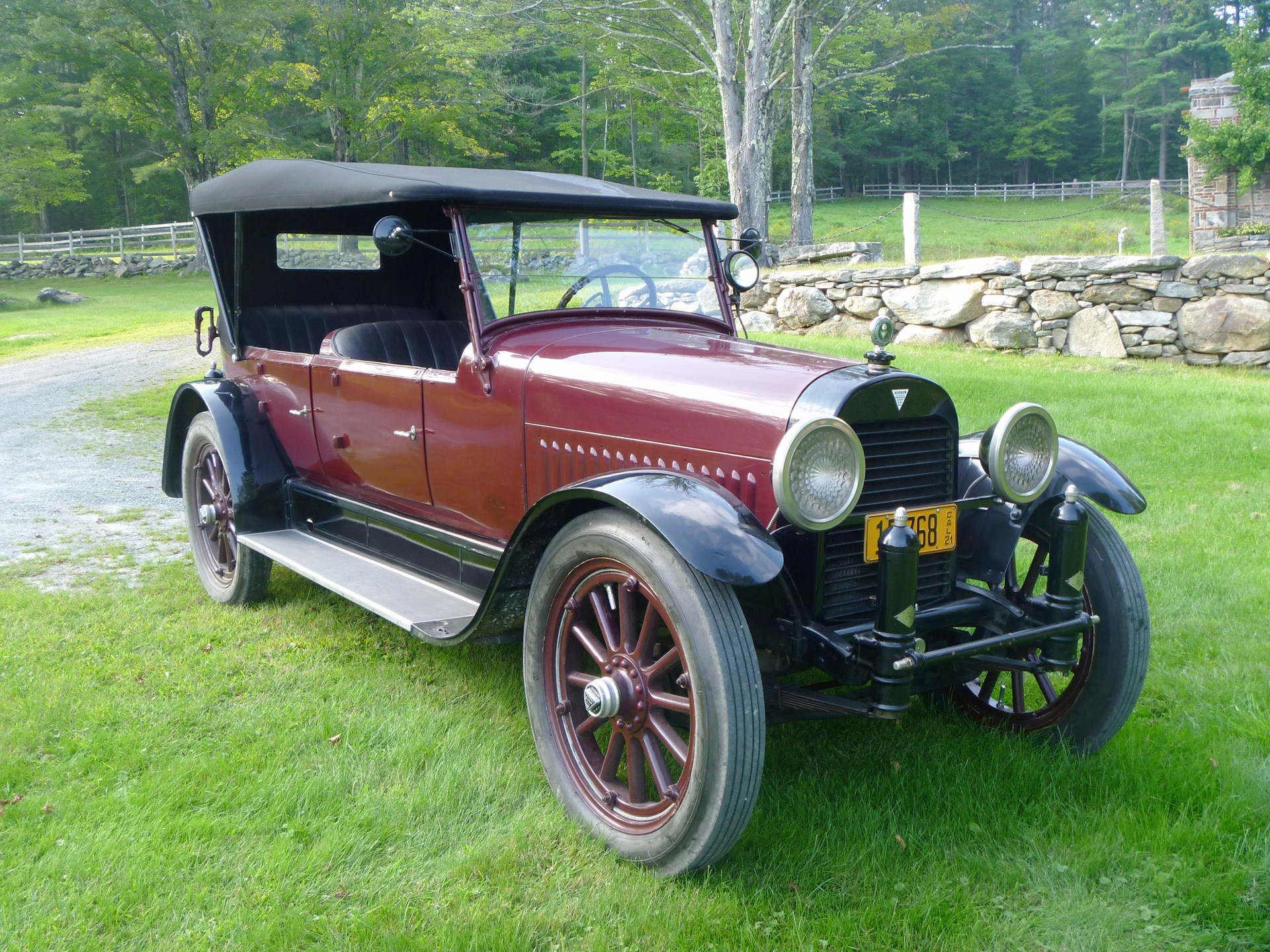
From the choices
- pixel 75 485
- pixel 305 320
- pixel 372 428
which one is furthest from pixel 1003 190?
pixel 372 428

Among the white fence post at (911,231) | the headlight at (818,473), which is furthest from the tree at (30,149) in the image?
the headlight at (818,473)

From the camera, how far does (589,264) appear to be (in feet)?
13.4

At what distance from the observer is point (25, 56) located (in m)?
30.6

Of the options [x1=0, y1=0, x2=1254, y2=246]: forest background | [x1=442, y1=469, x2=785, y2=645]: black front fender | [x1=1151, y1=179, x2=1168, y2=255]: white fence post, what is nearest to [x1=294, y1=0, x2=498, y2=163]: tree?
[x1=0, y1=0, x2=1254, y2=246]: forest background

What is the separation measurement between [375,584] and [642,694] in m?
1.58

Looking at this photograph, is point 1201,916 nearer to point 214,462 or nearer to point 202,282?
point 214,462

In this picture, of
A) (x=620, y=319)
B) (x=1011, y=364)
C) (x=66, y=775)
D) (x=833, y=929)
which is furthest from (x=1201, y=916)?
(x=1011, y=364)

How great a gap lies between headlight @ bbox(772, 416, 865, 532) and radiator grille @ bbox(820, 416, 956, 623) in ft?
0.54

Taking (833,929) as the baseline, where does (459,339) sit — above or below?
above

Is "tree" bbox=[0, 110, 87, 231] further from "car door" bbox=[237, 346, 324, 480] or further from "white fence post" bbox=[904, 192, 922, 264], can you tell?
"car door" bbox=[237, 346, 324, 480]

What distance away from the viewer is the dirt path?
18.4 feet

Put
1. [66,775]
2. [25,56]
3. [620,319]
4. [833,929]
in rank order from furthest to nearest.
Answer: [25,56]
[620,319]
[66,775]
[833,929]

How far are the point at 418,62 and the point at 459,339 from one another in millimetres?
26621

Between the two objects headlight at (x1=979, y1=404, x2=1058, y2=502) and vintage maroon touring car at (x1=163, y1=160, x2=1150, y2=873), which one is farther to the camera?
headlight at (x1=979, y1=404, x2=1058, y2=502)
